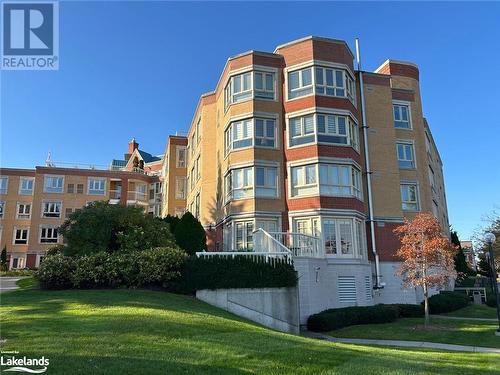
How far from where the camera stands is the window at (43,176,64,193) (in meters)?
52.9

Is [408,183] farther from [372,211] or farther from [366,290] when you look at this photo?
[366,290]

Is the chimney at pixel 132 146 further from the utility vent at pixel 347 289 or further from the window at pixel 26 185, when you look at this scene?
the utility vent at pixel 347 289

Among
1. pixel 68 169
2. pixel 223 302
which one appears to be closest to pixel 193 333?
pixel 223 302

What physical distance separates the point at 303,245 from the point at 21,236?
45.3 metres

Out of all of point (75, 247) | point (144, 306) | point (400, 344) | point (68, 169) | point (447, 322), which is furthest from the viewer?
point (68, 169)

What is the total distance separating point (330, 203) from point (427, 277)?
6.63m

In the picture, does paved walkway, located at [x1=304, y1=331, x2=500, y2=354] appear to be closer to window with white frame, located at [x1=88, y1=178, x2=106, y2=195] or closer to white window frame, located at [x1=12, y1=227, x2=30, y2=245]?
window with white frame, located at [x1=88, y1=178, x2=106, y2=195]

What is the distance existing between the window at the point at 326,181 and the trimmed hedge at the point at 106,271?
10414 millimetres

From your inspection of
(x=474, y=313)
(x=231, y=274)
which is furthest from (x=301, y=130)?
(x=474, y=313)

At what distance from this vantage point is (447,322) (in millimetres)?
20047

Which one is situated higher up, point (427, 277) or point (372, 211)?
point (372, 211)

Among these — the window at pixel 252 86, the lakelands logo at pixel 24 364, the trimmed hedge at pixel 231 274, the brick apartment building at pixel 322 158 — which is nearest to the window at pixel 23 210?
the brick apartment building at pixel 322 158

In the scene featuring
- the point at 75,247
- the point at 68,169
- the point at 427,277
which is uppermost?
the point at 68,169

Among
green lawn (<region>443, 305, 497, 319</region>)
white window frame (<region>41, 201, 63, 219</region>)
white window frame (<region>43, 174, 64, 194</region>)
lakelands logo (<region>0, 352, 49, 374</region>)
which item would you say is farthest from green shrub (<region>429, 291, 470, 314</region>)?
white window frame (<region>43, 174, 64, 194</region>)
